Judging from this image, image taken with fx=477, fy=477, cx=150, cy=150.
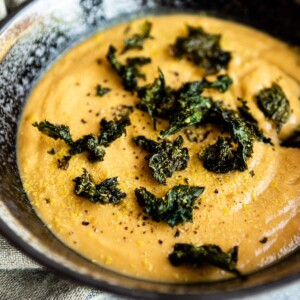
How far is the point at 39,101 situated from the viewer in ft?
15.4

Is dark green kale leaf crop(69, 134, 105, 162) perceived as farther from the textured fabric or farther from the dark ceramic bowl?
the textured fabric

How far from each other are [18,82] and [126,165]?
147 cm

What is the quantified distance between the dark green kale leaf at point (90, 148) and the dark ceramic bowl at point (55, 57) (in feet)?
1.86

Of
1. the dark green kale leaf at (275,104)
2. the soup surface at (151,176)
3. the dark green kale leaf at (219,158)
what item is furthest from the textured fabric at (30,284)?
the dark green kale leaf at (275,104)

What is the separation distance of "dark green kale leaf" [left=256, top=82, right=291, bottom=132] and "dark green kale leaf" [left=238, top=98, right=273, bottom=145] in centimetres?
16

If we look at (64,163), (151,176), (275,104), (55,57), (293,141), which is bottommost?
(293,141)

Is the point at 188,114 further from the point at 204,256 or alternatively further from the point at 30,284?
the point at 30,284

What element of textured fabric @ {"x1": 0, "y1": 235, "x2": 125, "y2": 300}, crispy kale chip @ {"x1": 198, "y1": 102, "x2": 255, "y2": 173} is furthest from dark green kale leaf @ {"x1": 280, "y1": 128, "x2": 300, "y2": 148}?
textured fabric @ {"x1": 0, "y1": 235, "x2": 125, "y2": 300}

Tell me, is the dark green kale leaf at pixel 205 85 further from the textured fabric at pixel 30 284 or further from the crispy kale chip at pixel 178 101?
the textured fabric at pixel 30 284

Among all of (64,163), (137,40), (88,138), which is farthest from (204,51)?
(64,163)

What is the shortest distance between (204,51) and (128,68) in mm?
863

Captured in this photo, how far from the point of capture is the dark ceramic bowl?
3029 mm

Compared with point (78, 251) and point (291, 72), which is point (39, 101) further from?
point (291, 72)

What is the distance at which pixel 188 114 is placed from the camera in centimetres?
419
